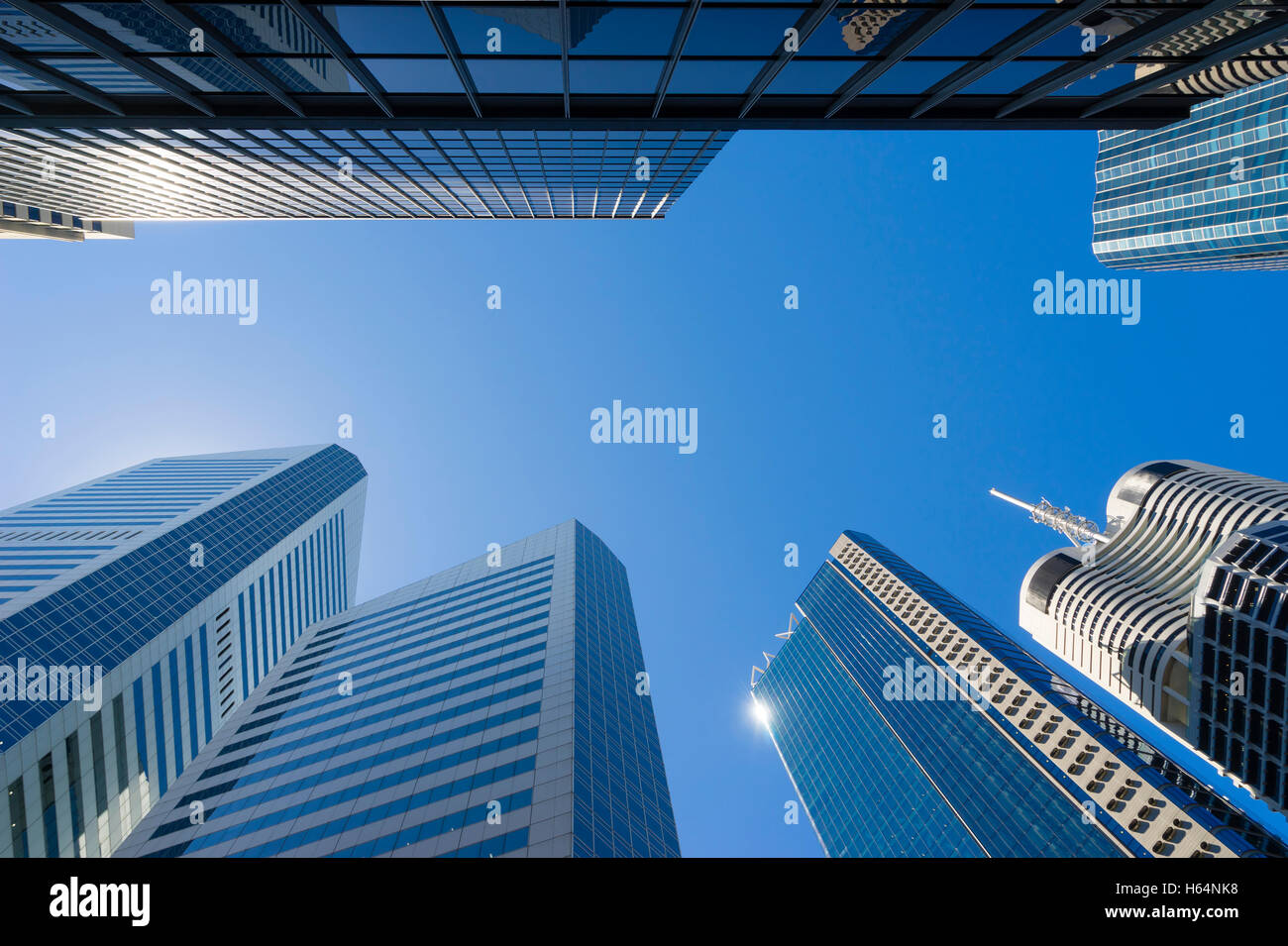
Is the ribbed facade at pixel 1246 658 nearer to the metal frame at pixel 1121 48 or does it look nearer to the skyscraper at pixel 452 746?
the skyscraper at pixel 452 746

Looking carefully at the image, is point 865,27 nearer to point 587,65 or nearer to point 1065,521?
point 587,65

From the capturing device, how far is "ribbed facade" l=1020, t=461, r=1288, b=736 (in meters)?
85.1

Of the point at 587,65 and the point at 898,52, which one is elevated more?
the point at 587,65

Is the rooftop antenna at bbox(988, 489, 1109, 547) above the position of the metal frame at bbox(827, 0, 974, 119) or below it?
below

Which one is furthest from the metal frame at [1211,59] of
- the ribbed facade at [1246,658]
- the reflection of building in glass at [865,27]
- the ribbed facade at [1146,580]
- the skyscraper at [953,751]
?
the ribbed facade at [1146,580]

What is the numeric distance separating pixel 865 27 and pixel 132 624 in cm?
6942

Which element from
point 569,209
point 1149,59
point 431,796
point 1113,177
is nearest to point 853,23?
point 1149,59

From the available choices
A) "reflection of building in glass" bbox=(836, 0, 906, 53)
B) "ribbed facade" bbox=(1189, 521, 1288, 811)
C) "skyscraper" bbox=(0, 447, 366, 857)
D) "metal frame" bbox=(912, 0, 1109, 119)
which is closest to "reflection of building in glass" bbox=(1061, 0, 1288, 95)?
"metal frame" bbox=(912, 0, 1109, 119)

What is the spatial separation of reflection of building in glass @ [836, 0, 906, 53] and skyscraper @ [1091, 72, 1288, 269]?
269 feet

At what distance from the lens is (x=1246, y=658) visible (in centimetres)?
5925

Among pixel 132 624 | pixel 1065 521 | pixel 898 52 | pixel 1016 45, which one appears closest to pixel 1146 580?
pixel 1065 521

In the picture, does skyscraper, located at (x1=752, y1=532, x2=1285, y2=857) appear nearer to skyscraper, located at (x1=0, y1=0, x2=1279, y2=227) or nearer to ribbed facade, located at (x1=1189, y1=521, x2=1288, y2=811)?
ribbed facade, located at (x1=1189, y1=521, x2=1288, y2=811)
